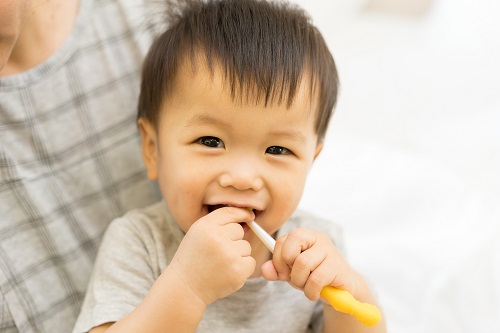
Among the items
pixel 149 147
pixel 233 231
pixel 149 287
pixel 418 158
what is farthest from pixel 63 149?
pixel 418 158

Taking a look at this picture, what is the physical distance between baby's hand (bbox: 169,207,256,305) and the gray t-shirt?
5.0 inches

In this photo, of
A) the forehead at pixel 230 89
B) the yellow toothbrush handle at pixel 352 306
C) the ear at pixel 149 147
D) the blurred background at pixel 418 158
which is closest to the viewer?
the yellow toothbrush handle at pixel 352 306

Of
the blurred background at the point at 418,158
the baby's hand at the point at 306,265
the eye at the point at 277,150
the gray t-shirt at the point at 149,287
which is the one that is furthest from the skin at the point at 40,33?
the blurred background at the point at 418,158

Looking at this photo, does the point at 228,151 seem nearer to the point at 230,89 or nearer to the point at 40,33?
the point at 230,89

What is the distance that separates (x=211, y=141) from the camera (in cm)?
92

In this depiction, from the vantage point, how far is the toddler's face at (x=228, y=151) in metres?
0.89

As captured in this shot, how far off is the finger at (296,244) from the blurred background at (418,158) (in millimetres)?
410

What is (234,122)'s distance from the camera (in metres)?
0.89

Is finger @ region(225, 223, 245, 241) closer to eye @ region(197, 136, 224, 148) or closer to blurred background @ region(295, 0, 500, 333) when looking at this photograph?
eye @ region(197, 136, 224, 148)

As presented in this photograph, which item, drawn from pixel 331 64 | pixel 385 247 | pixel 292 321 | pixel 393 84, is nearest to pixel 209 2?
pixel 331 64

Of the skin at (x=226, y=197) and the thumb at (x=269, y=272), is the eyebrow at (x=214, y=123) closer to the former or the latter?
the skin at (x=226, y=197)

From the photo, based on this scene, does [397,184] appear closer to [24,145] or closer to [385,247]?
[385,247]

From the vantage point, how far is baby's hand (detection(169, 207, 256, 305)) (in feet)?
2.77

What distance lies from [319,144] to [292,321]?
11.5 inches
